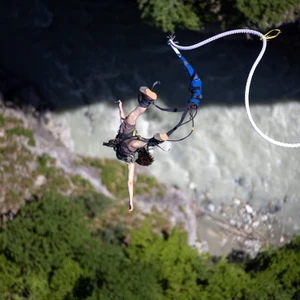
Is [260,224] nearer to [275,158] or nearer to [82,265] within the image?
[275,158]

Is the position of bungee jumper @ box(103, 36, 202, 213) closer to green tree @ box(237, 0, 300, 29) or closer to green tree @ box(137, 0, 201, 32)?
green tree @ box(137, 0, 201, 32)

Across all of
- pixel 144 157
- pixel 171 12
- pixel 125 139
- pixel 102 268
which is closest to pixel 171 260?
pixel 102 268

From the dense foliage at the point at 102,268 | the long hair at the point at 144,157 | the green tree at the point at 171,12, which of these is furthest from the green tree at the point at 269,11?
the dense foliage at the point at 102,268

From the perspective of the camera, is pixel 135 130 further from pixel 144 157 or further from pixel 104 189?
pixel 104 189

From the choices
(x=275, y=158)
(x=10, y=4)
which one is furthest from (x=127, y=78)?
(x=275, y=158)

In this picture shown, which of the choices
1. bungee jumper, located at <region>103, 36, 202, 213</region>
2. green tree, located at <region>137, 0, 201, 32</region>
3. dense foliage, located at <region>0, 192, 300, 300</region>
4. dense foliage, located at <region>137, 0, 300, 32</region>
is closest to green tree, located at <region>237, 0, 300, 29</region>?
dense foliage, located at <region>137, 0, 300, 32</region>
